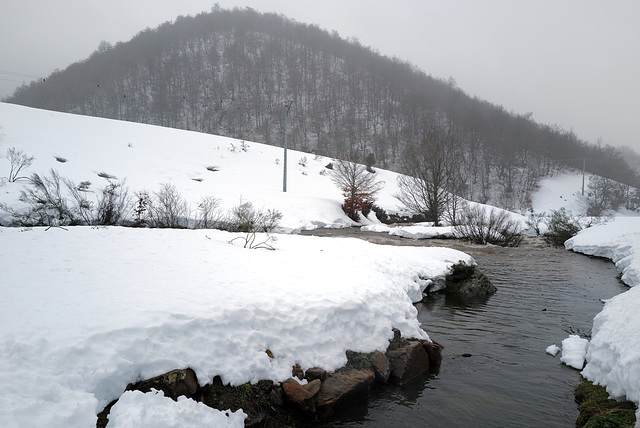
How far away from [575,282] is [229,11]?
165141mm

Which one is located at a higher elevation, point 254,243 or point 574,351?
point 254,243

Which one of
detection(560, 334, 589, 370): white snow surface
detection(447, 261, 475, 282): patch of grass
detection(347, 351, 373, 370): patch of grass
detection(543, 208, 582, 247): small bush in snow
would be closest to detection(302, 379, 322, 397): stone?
detection(347, 351, 373, 370): patch of grass

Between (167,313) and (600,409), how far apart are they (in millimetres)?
5101

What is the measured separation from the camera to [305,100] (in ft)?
337

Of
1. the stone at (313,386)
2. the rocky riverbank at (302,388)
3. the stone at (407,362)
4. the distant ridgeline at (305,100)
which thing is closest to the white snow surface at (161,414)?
the rocky riverbank at (302,388)

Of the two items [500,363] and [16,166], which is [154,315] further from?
[16,166]

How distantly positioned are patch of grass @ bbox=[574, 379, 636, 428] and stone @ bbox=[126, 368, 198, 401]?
4.26 meters

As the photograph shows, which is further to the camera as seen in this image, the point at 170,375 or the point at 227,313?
the point at 227,313

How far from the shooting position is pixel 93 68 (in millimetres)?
115250

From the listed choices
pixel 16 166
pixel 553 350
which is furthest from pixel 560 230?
pixel 16 166

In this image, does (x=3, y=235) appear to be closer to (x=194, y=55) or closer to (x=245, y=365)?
(x=245, y=365)

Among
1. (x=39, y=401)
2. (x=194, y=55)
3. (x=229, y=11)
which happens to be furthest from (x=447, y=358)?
(x=229, y=11)

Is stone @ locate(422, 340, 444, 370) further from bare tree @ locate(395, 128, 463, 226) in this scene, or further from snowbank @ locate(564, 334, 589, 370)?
bare tree @ locate(395, 128, 463, 226)

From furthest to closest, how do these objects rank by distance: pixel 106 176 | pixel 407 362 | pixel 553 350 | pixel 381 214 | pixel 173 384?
pixel 381 214, pixel 106 176, pixel 553 350, pixel 407 362, pixel 173 384
